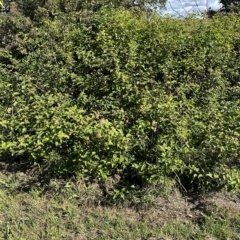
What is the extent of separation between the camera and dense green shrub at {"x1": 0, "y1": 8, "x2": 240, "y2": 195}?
3.94 metres

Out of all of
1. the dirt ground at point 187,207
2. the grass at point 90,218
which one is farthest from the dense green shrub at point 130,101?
the grass at point 90,218

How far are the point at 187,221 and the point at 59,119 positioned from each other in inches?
63.0

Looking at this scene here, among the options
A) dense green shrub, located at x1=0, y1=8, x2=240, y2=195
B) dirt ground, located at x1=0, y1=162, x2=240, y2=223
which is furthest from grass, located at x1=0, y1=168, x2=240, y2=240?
dense green shrub, located at x1=0, y1=8, x2=240, y2=195

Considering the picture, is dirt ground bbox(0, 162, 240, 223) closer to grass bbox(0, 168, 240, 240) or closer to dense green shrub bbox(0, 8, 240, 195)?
grass bbox(0, 168, 240, 240)

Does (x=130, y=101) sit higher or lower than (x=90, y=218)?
higher

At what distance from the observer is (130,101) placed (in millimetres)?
4668

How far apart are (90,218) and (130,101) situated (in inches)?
57.1

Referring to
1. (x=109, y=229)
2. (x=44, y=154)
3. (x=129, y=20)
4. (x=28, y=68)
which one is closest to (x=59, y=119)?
(x=44, y=154)

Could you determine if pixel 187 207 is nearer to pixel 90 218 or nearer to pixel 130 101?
pixel 90 218

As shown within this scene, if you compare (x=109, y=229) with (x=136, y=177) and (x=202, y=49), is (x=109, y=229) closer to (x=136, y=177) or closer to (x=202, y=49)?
(x=136, y=177)

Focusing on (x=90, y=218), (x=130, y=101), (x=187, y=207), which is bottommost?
(x=90, y=218)

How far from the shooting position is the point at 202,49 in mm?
5574

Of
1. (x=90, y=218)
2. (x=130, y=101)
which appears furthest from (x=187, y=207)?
(x=130, y=101)

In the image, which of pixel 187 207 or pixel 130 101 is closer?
pixel 187 207
